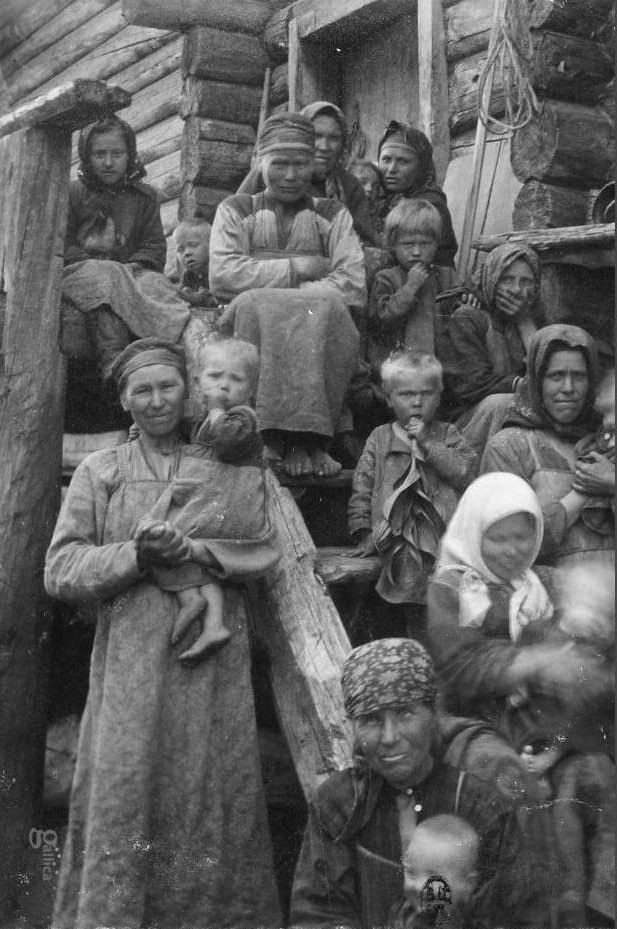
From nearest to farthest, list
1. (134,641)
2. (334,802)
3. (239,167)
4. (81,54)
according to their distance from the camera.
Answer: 1. (334,802)
2. (134,641)
3. (239,167)
4. (81,54)

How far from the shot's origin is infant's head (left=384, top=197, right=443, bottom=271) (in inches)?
317

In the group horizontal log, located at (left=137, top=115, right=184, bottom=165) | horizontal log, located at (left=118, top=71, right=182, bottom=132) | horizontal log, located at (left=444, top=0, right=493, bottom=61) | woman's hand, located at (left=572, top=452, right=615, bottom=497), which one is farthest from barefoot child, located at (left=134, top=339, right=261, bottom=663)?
horizontal log, located at (left=118, top=71, right=182, bottom=132)

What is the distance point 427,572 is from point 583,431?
741mm

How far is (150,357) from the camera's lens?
6594 mm

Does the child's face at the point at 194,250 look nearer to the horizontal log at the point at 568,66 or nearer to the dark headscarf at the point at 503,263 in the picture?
the dark headscarf at the point at 503,263

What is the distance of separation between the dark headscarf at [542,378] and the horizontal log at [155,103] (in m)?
5.31

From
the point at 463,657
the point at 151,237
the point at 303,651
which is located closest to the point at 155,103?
the point at 151,237

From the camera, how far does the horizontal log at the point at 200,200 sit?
35.4 ft

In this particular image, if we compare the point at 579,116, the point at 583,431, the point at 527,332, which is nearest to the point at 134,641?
the point at 583,431

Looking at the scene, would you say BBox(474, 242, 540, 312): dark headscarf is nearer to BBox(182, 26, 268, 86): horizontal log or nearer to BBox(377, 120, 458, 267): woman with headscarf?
BBox(377, 120, 458, 267): woman with headscarf

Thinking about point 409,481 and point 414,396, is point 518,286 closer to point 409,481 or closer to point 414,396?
point 414,396

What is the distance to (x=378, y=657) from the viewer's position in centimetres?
559

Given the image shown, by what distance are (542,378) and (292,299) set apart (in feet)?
3.76

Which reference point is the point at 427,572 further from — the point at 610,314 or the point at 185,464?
the point at 610,314
